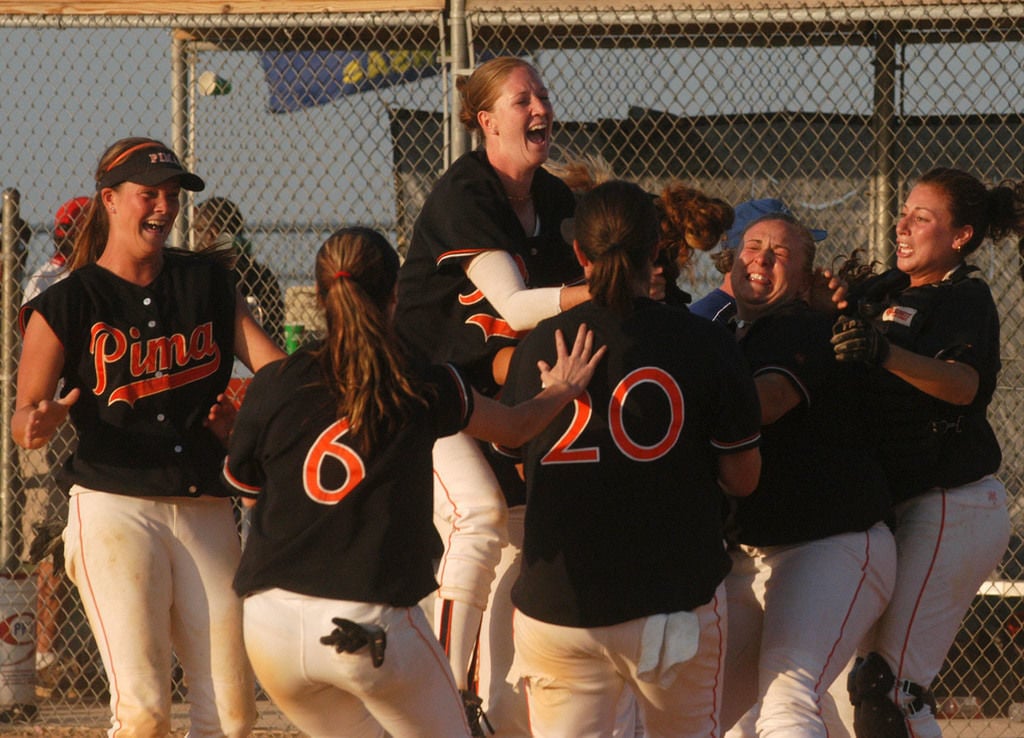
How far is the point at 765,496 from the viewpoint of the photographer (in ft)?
12.5

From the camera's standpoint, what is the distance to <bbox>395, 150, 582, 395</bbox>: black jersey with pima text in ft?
13.9

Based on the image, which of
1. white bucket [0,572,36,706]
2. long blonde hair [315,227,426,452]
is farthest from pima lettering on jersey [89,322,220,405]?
white bucket [0,572,36,706]

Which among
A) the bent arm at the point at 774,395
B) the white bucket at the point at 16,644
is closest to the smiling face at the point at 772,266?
the bent arm at the point at 774,395

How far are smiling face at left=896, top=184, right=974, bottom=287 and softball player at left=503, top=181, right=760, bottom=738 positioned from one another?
1.09 meters

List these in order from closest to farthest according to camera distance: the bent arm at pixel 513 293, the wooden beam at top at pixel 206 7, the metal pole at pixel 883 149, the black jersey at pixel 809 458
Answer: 1. the black jersey at pixel 809 458
2. the bent arm at pixel 513 293
3. the wooden beam at top at pixel 206 7
4. the metal pole at pixel 883 149

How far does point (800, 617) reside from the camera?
12.2 feet

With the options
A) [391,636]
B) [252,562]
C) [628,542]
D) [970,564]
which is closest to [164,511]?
[252,562]

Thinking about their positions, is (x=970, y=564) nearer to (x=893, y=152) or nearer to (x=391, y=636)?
(x=391, y=636)

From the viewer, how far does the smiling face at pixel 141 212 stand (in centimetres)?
415

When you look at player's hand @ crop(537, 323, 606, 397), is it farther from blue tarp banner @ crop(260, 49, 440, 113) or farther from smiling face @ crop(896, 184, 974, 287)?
blue tarp banner @ crop(260, 49, 440, 113)

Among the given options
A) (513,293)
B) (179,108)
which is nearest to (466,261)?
(513,293)

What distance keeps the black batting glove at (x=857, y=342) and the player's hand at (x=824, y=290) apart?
0.18m

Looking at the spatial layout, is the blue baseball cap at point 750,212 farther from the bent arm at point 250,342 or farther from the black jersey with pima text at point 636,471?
the bent arm at point 250,342

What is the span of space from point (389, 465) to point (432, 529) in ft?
0.82
